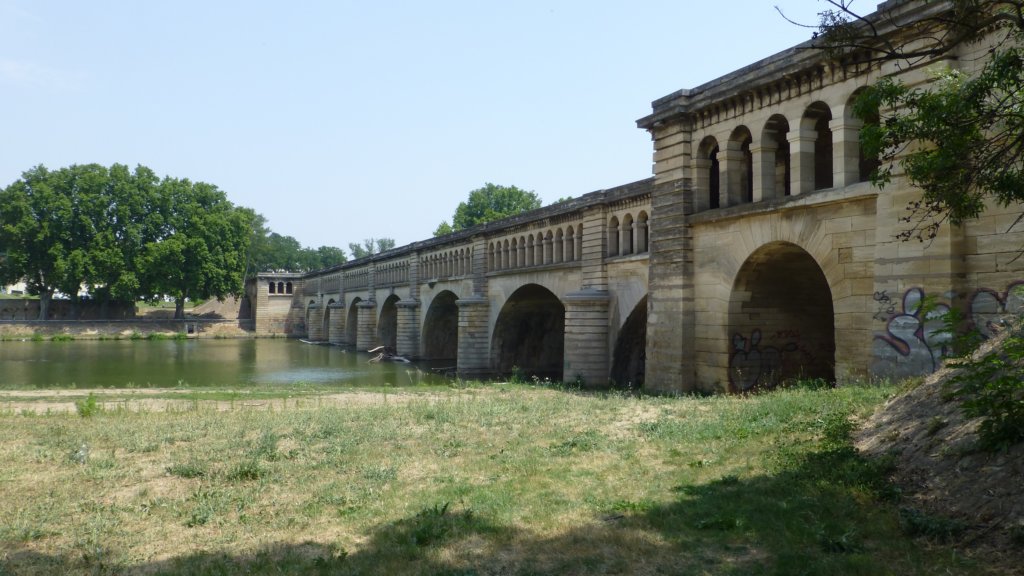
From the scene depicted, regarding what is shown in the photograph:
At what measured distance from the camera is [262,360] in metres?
45.9

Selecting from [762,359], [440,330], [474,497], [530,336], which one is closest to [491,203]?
[440,330]

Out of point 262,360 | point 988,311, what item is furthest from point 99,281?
point 988,311

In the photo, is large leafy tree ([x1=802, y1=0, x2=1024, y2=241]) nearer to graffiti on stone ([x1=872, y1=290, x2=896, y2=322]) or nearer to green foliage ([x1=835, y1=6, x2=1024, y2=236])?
green foliage ([x1=835, y1=6, x2=1024, y2=236])

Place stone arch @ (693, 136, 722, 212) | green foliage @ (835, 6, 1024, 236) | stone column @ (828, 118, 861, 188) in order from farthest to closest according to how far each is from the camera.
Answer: stone arch @ (693, 136, 722, 212)
stone column @ (828, 118, 861, 188)
green foliage @ (835, 6, 1024, 236)

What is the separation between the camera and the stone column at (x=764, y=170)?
17031 millimetres

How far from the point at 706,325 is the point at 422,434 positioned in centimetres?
879

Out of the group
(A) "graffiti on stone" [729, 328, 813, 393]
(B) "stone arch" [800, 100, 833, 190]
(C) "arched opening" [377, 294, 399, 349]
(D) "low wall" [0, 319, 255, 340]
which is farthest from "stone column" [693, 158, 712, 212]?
(D) "low wall" [0, 319, 255, 340]

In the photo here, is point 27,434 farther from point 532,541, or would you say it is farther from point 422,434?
point 532,541

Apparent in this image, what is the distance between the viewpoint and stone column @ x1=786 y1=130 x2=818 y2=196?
52.5ft

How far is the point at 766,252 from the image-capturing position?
1720cm

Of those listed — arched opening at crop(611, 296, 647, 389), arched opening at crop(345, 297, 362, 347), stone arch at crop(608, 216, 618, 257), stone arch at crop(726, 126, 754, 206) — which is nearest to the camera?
stone arch at crop(726, 126, 754, 206)

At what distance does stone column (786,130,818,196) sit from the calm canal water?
19823mm

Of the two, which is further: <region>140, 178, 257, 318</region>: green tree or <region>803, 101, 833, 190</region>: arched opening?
<region>140, 178, 257, 318</region>: green tree

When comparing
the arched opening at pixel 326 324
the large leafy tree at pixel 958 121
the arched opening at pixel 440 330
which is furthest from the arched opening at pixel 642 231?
the arched opening at pixel 326 324
